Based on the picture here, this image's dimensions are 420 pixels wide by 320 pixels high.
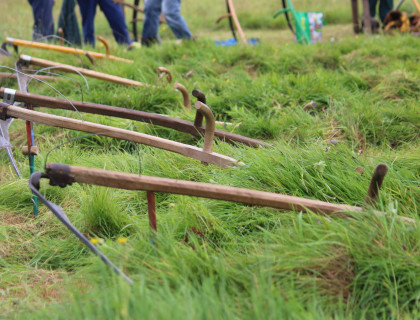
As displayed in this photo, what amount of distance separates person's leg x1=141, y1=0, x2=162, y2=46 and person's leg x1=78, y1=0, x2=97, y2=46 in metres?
0.87

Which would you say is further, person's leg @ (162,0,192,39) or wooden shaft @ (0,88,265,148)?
person's leg @ (162,0,192,39)

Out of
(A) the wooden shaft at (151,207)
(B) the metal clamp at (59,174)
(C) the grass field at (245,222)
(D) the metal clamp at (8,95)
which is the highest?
(D) the metal clamp at (8,95)

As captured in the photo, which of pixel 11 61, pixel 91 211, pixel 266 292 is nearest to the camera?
pixel 266 292

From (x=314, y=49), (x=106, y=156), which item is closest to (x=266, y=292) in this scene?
(x=106, y=156)

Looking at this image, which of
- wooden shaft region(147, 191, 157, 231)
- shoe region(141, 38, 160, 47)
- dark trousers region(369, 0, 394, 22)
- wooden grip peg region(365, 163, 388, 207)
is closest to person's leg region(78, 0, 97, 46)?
shoe region(141, 38, 160, 47)

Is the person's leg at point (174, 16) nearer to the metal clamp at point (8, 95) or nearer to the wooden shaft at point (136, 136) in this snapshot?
the metal clamp at point (8, 95)

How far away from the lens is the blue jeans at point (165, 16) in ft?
18.5

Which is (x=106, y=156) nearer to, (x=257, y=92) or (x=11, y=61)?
(x=257, y=92)

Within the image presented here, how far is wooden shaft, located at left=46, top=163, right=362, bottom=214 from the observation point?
4.77ft

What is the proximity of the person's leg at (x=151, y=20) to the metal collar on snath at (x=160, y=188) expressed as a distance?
15.7 ft

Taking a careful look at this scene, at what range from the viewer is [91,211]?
2002 millimetres

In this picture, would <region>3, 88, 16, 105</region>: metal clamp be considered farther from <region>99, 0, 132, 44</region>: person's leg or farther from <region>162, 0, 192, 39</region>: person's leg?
<region>99, 0, 132, 44</region>: person's leg

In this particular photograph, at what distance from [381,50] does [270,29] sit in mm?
3954

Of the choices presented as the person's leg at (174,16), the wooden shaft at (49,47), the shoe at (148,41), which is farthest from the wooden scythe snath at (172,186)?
the shoe at (148,41)
